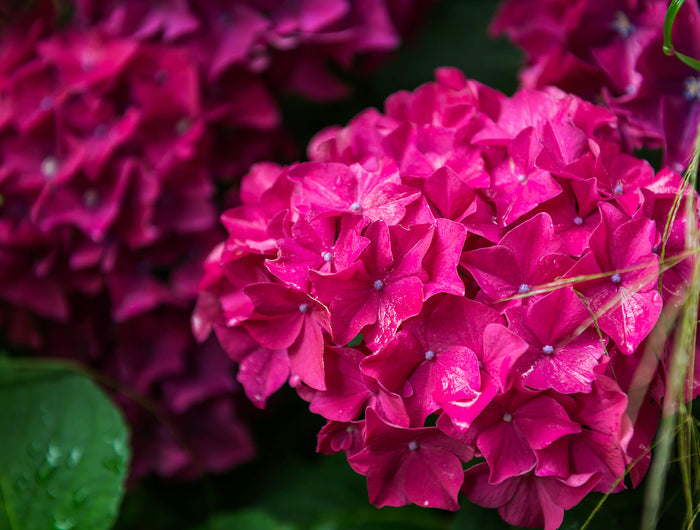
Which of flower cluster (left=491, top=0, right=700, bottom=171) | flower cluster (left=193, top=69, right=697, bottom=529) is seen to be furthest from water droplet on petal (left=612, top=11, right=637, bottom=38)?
flower cluster (left=193, top=69, right=697, bottom=529)

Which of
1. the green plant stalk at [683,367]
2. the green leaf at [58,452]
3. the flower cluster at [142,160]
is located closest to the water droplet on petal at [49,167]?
the flower cluster at [142,160]

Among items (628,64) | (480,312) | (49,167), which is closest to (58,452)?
(49,167)

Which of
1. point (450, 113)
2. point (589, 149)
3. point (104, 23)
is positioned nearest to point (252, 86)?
point (104, 23)

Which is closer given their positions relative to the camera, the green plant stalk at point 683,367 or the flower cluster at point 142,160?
the green plant stalk at point 683,367

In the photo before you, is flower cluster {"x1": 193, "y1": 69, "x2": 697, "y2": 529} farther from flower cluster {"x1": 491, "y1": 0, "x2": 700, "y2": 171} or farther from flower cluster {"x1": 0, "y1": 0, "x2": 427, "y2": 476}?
flower cluster {"x1": 0, "y1": 0, "x2": 427, "y2": 476}

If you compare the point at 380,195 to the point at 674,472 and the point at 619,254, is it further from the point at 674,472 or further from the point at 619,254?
the point at 674,472

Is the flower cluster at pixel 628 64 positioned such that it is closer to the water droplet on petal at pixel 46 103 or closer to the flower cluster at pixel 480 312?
the flower cluster at pixel 480 312

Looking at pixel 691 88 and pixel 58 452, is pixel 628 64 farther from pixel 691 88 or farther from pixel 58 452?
pixel 58 452
